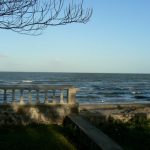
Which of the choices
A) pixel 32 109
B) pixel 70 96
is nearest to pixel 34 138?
pixel 32 109

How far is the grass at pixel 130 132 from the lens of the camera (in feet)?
33.1

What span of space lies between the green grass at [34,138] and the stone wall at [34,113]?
466mm

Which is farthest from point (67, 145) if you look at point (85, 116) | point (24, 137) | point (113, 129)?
point (85, 116)

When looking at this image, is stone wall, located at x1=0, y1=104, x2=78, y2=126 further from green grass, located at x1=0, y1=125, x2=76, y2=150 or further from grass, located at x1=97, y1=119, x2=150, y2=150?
grass, located at x1=97, y1=119, x2=150, y2=150

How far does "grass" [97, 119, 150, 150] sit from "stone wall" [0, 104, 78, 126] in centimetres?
150

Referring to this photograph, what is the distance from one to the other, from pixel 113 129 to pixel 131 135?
0.95 m

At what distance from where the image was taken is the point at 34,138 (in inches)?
426

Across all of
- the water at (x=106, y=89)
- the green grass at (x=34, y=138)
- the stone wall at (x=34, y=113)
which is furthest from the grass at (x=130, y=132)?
the water at (x=106, y=89)

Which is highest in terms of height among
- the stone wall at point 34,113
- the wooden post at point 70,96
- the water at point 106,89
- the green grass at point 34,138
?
the wooden post at point 70,96

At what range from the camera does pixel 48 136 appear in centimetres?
1112

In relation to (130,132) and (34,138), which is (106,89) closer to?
(130,132)

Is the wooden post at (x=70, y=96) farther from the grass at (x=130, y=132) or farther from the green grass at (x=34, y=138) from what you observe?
the grass at (x=130, y=132)

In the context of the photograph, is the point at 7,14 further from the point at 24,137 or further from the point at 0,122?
the point at 0,122

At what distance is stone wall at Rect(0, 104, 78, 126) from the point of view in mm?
13102
